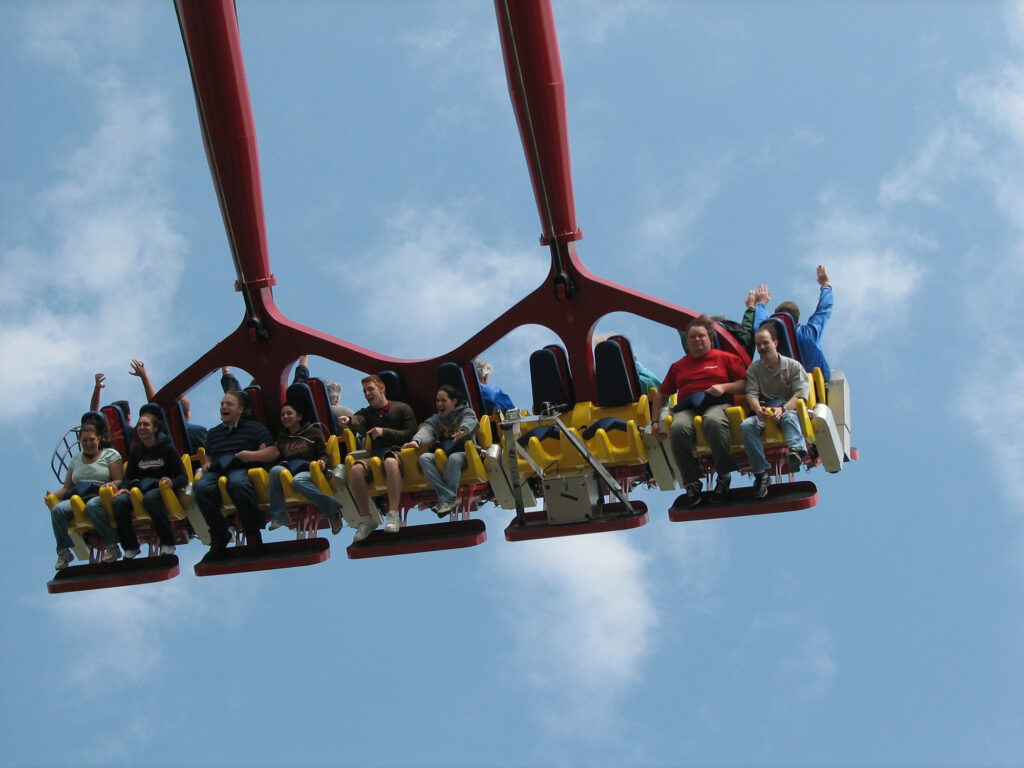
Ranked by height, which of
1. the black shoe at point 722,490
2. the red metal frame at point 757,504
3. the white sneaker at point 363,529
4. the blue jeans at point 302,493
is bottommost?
the red metal frame at point 757,504

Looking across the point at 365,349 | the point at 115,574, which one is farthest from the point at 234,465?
the point at 365,349

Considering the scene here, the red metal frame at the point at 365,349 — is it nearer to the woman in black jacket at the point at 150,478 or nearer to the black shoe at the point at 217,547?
the woman in black jacket at the point at 150,478

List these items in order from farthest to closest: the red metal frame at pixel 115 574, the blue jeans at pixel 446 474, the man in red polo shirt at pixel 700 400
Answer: the red metal frame at pixel 115 574, the blue jeans at pixel 446 474, the man in red polo shirt at pixel 700 400

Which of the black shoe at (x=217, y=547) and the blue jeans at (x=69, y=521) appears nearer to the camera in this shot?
the black shoe at (x=217, y=547)

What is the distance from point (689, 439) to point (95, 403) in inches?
205

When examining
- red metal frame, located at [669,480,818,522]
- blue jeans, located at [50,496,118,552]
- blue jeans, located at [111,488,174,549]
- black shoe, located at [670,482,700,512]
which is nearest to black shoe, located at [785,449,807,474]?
red metal frame, located at [669,480,818,522]

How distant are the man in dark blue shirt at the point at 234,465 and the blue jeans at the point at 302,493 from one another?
188 millimetres

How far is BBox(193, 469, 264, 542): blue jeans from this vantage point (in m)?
14.9

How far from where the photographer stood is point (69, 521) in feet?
51.1

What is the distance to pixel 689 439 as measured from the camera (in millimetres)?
14109

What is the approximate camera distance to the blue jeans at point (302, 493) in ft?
48.5

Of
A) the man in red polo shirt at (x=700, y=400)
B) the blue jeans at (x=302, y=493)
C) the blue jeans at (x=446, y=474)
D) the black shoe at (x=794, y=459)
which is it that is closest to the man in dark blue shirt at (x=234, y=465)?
the blue jeans at (x=302, y=493)

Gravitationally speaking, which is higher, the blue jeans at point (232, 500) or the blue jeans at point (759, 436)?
the blue jeans at point (232, 500)

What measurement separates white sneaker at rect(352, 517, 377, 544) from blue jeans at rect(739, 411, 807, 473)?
288 cm
